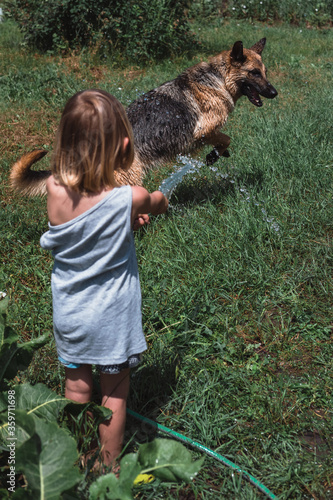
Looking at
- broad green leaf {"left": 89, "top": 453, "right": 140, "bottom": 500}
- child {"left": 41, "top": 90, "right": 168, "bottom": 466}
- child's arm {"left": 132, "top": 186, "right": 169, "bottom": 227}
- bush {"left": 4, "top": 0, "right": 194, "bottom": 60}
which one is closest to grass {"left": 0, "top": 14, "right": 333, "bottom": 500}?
broad green leaf {"left": 89, "top": 453, "right": 140, "bottom": 500}

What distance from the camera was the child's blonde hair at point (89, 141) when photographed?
196cm

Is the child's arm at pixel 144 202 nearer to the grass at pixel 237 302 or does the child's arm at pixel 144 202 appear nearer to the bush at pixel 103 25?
the grass at pixel 237 302

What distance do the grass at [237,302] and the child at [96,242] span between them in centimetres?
58

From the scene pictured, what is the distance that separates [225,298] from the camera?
3396 mm

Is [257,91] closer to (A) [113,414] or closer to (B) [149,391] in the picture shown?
(B) [149,391]

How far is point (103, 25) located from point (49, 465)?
26.5ft

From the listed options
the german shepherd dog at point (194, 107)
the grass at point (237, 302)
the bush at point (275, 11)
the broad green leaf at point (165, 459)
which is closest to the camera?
the broad green leaf at point (165, 459)

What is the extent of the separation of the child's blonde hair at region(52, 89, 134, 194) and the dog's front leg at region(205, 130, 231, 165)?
2989 millimetres

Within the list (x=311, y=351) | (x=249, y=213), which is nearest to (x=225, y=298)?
(x=311, y=351)

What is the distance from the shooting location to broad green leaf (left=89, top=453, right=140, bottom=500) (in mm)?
1694

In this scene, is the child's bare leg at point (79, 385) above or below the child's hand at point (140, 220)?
below

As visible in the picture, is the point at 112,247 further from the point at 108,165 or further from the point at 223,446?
the point at 223,446

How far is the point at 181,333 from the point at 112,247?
118cm

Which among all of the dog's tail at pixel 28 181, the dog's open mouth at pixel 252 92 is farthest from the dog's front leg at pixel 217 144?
the dog's tail at pixel 28 181
